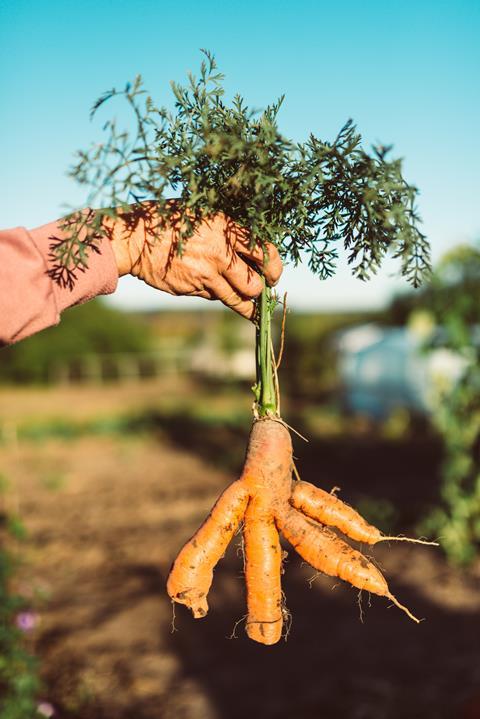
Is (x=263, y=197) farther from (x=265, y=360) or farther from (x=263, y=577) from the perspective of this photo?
(x=263, y=577)

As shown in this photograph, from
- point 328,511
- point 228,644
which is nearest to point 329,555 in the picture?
point 328,511

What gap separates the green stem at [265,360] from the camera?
5.17 feet

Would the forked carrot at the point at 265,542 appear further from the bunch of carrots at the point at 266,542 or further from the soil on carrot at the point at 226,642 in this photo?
the soil on carrot at the point at 226,642

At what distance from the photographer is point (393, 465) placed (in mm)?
12383

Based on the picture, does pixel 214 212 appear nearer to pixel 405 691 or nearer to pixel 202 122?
pixel 202 122

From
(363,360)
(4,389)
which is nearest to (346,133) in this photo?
(363,360)

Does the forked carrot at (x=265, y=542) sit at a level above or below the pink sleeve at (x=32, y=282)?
below

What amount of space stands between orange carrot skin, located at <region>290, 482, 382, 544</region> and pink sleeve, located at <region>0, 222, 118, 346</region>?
915 millimetres

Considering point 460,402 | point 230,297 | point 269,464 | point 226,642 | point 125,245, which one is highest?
point 125,245

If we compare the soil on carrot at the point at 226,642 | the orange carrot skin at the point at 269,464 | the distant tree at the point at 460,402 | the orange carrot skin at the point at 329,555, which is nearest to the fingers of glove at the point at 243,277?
the orange carrot skin at the point at 269,464

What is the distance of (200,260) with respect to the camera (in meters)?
1.59

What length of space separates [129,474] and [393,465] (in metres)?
5.39

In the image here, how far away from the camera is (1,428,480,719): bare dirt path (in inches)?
194

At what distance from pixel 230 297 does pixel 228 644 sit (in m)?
5.10
